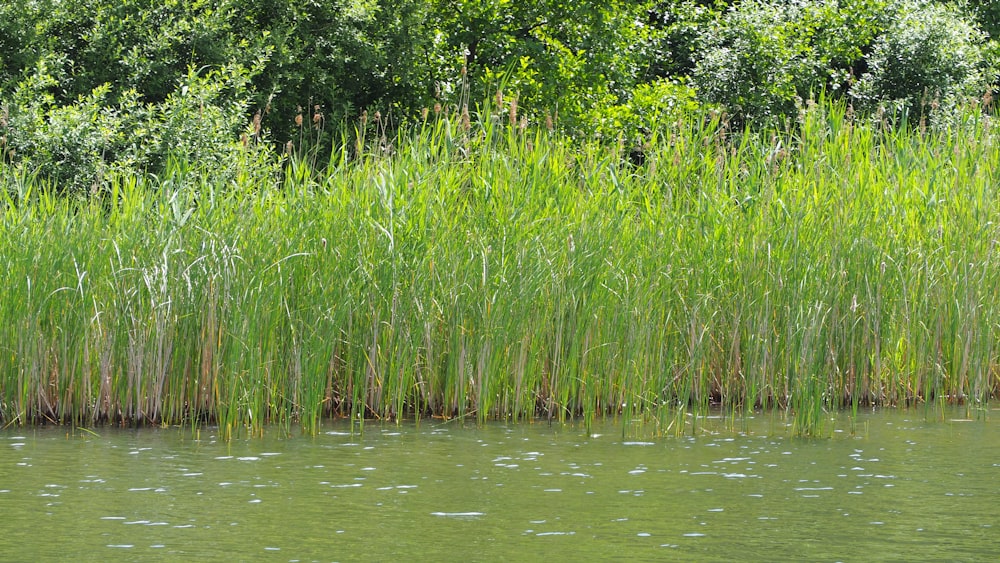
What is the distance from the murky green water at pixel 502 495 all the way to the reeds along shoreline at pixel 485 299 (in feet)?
1.18

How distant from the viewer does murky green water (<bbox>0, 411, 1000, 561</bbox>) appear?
→ 5.05 metres

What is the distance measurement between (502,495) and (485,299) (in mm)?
2318

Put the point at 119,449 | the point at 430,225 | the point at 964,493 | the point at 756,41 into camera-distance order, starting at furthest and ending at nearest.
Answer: the point at 756,41, the point at 430,225, the point at 119,449, the point at 964,493

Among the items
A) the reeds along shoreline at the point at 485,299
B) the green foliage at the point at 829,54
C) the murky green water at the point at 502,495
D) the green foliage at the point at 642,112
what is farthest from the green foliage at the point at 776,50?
the murky green water at the point at 502,495

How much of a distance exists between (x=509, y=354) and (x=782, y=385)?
1.79 m

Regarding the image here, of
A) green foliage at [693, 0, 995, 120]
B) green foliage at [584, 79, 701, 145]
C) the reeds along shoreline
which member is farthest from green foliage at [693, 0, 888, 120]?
the reeds along shoreline

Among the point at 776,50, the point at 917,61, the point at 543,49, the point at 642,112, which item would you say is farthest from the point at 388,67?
the point at 917,61

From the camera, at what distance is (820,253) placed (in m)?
8.67

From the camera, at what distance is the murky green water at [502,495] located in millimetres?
5055

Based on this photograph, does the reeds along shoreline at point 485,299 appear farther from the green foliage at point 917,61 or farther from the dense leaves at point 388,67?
the green foliage at point 917,61

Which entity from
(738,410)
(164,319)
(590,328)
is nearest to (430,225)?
(590,328)

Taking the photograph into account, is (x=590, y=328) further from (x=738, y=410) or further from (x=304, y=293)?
(x=304, y=293)

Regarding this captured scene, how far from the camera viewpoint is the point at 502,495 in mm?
6023

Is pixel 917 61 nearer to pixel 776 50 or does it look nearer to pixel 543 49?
pixel 776 50
